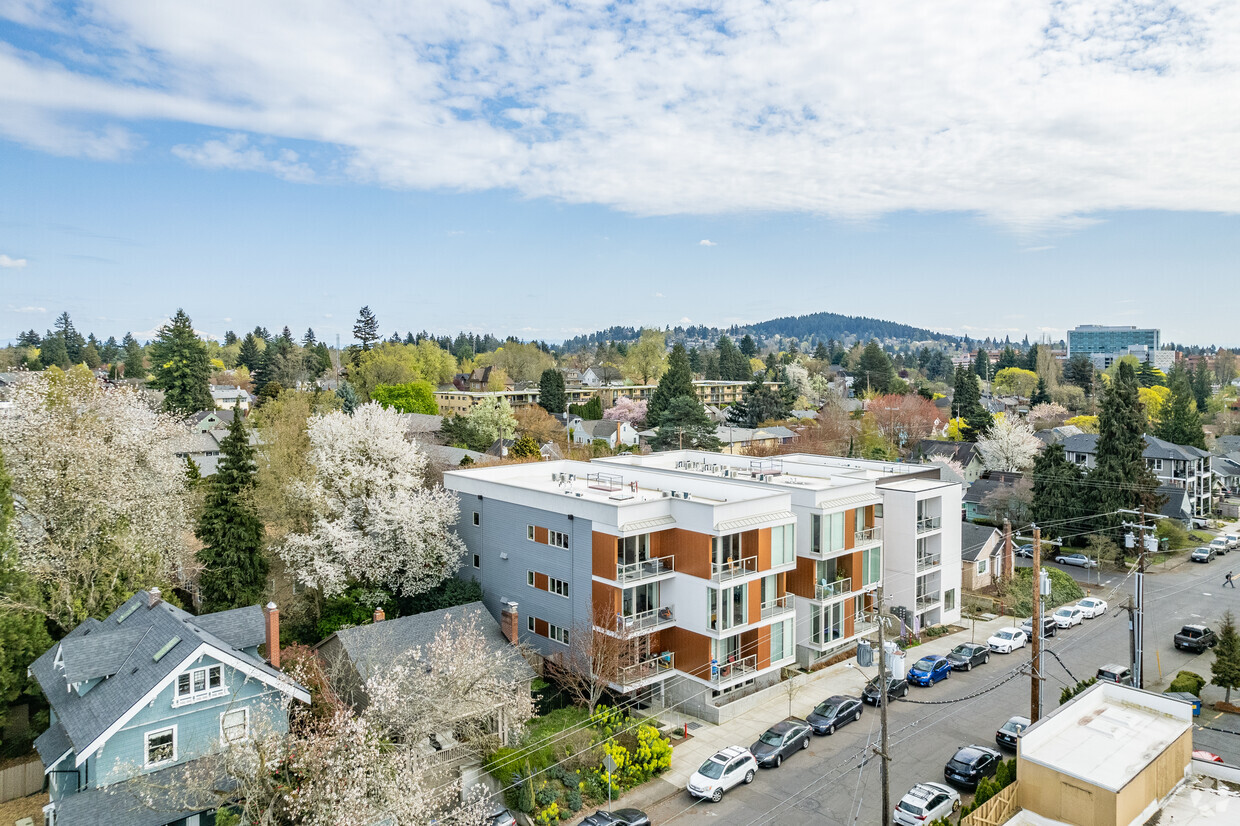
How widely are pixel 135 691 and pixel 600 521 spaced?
16.4 meters

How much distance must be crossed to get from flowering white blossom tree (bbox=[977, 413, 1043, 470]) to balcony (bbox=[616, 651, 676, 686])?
52.9m

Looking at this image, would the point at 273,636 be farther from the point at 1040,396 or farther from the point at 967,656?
the point at 1040,396

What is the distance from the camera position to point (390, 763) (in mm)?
18578

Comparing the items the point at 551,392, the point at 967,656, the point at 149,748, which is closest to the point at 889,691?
the point at 967,656

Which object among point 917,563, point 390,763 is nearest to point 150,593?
point 390,763

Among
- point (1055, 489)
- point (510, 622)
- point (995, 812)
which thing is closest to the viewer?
point (995, 812)

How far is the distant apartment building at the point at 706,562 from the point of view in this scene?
2923cm

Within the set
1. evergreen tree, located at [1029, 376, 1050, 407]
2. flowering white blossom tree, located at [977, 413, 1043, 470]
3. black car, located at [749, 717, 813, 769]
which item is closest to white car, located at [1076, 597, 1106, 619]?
black car, located at [749, 717, 813, 769]

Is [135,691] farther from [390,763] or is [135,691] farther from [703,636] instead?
[703,636]

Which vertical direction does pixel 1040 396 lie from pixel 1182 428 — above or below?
above

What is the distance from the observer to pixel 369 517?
3616 centimetres

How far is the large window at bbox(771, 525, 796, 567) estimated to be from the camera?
3105 centimetres

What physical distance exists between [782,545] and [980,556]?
22445 mm

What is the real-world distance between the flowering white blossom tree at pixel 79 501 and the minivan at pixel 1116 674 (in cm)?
4265
